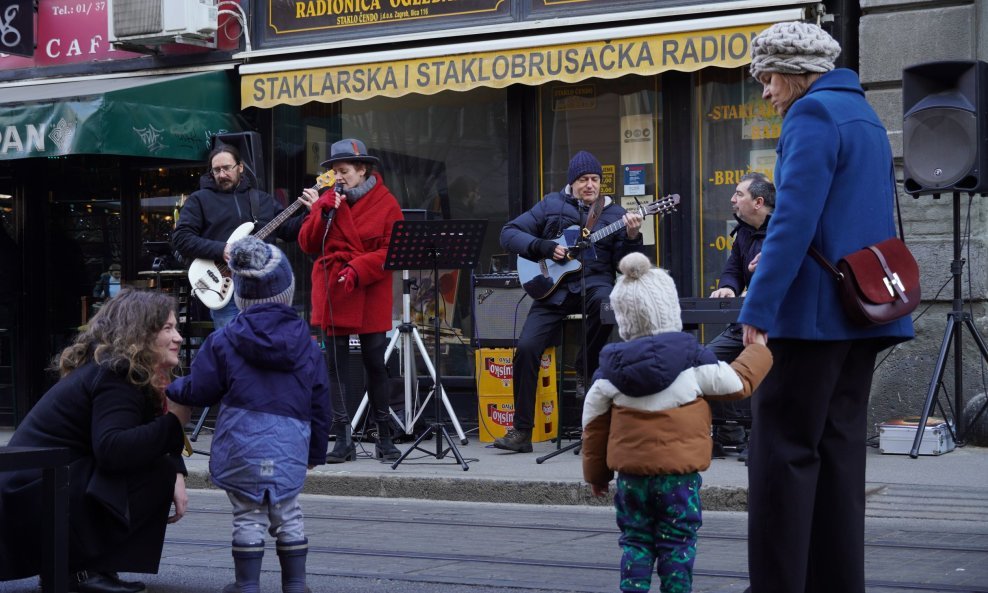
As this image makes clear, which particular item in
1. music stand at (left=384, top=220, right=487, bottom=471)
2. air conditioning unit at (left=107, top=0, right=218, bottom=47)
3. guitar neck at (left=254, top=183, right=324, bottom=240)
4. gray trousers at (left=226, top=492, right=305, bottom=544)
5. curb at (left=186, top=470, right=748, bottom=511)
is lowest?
curb at (left=186, top=470, right=748, bottom=511)

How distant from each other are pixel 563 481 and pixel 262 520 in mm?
3312

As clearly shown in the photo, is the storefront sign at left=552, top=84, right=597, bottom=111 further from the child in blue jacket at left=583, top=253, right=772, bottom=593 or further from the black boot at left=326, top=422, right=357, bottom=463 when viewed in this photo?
the child in blue jacket at left=583, top=253, right=772, bottom=593

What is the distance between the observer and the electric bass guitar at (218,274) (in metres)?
9.17

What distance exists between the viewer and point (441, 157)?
1133 cm

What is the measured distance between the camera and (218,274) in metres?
9.29

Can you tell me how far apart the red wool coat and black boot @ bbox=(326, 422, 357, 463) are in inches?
26.3

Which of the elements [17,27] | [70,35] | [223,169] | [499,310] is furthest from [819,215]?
[17,27]

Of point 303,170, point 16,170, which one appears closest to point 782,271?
point 303,170

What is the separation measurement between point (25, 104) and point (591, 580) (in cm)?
734

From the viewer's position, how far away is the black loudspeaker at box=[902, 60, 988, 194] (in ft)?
27.7

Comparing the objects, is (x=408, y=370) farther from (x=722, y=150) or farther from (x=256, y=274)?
(x=256, y=274)

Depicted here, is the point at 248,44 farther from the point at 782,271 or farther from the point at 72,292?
the point at 782,271

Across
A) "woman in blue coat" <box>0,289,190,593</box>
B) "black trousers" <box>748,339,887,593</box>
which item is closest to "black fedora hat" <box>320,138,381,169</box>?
"woman in blue coat" <box>0,289,190,593</box>

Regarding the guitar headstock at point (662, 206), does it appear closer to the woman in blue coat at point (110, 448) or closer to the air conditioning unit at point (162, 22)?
the air conditioning unit at point (162, 22)
